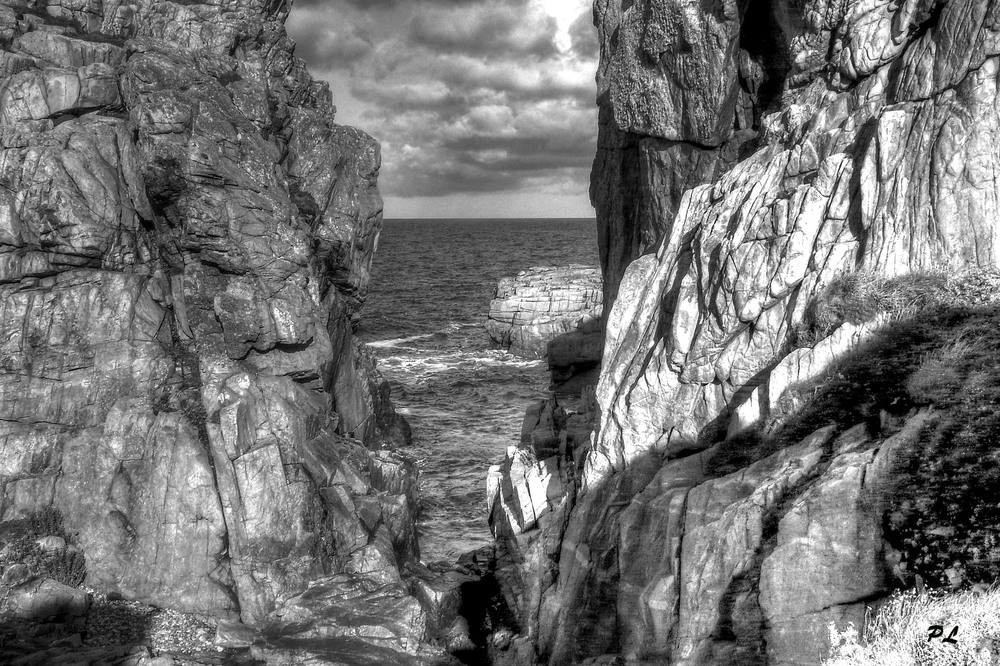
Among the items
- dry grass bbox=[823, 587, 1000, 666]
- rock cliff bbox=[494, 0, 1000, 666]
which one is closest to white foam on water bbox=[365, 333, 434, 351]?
rock cliff bbox=[494, 0, 1000, 666]

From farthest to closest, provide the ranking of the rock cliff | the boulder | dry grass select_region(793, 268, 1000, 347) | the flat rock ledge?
the flat rock ledge → the boulder → dry grass select_region(793, 268, 1000, 347) → the rock cliff

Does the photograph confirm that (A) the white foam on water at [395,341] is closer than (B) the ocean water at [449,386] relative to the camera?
No

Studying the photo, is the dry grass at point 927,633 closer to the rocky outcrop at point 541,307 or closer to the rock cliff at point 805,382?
the rock cliff at point 805,382

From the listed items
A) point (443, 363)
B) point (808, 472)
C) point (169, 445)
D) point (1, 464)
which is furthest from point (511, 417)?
point (808, 472)

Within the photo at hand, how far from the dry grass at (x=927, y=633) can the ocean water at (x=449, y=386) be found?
20642 mm

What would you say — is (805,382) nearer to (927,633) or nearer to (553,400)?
(927,633)

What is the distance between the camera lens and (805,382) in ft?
49.5

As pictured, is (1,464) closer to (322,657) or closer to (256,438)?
(256,438)

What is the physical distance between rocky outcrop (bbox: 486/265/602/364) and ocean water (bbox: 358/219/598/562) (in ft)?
6.91

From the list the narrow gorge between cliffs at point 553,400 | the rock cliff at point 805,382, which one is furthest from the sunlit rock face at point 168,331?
the rock cliff at point 805,382

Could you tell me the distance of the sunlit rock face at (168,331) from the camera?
2444cm

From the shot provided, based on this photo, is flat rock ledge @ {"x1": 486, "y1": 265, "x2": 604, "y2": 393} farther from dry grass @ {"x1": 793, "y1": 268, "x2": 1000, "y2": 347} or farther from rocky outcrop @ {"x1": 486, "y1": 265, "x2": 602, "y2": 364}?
dry grass @ {"x1": 793, "y1": 268, "x2": 1000, "y2": 347}

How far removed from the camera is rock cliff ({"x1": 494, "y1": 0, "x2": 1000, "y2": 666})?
40.2 ft

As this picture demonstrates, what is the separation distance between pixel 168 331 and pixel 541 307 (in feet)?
126
